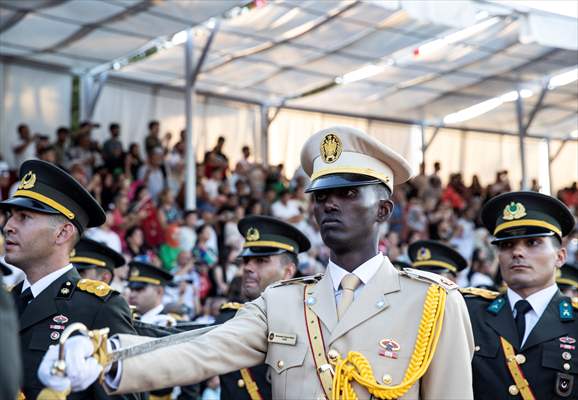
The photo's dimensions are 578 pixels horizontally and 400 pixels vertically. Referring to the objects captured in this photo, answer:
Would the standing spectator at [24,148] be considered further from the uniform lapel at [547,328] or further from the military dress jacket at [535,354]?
the uniform lapel at [547,328]

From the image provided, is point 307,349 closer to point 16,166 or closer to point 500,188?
point 16,166

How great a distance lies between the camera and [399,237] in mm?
16406

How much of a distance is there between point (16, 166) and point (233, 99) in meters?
6.14

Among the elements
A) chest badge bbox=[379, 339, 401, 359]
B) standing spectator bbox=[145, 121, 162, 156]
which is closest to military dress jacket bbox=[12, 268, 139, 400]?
chest badge bbox=[379, 339, 401, 359]

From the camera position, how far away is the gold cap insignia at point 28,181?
14.5 ft

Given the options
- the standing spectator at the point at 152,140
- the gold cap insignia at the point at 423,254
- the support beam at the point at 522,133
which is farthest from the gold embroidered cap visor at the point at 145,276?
the support beam at the point at 522,133

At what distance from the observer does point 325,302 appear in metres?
3.40

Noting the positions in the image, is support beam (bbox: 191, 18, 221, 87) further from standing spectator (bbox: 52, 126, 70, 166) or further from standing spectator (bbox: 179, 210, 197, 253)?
standing spectator (bbox: 179, 210, 197, 253)

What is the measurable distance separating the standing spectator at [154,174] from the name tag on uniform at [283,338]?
11370 mm

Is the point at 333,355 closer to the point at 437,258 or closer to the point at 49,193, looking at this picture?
the point at 49,193

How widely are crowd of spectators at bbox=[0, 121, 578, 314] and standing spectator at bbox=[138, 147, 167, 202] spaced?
0.02 meters

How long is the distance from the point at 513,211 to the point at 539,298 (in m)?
0.49

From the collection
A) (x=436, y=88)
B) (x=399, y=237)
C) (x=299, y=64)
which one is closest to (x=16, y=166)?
(x=299, y=64)

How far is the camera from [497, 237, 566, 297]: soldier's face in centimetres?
480
